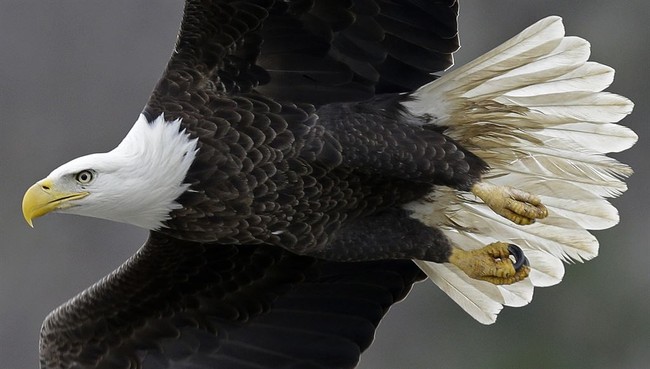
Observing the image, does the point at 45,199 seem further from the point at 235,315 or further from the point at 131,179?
the point at 235,315

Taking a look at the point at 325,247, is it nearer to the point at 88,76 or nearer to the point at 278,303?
the point at 278,303

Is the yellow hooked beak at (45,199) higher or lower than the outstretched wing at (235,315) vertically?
higher

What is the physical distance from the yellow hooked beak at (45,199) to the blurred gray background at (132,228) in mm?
5834

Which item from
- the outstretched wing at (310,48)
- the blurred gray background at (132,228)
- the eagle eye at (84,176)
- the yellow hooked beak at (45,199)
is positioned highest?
the outstretched wing at (310,48)

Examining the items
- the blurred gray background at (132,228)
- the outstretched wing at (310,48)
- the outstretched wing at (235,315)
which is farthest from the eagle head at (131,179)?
the blurred gray background at (132,228)

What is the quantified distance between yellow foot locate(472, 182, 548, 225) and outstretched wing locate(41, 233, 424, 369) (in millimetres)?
663

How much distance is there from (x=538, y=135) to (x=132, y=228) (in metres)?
6.04

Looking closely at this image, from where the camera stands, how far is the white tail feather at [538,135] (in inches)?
184

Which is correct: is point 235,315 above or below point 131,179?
below

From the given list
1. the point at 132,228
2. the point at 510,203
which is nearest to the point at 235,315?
the point at 510,203

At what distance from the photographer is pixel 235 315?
5.33 m

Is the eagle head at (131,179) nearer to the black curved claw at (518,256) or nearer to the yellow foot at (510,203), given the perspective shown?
the yellow foot at (510,203)

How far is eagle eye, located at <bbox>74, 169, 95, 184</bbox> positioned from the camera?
457 cm

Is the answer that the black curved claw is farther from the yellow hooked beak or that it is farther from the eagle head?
the yellow hooked beak
